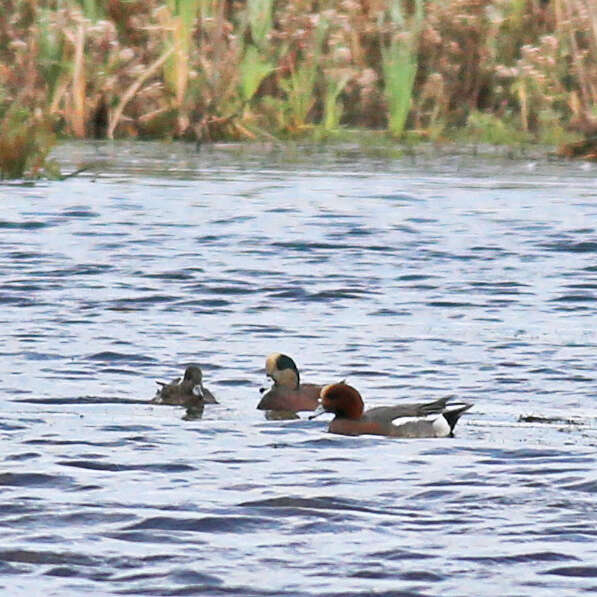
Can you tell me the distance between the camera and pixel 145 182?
17.3 m

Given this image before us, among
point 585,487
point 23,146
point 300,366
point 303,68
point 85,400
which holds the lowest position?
point 300,366

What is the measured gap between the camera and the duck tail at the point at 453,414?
26.9 ft

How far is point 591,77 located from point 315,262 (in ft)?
22.8

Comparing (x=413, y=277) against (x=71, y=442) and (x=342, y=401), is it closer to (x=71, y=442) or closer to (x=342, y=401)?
(x=342, y=401)

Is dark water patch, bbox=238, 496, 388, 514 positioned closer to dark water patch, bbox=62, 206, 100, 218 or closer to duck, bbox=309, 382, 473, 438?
duck, bbox=309, 382, 473, 438

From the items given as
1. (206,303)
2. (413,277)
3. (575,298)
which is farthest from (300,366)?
(413,277)

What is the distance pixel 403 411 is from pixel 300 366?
1.82 m

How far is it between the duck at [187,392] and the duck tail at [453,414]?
1.04 meters

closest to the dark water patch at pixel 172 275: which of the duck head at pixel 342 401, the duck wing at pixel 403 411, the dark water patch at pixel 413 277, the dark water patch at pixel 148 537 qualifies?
the dark water patch at pixel 413 277

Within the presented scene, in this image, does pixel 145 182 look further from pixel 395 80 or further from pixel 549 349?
pixel 549 349

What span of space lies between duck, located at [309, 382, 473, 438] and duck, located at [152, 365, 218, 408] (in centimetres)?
52

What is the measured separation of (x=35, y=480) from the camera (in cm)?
689

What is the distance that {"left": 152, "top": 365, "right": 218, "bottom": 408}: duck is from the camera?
8.47 m

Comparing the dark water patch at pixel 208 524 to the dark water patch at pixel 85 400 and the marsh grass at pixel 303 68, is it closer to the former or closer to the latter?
the dark water patch at pixel 85 400
